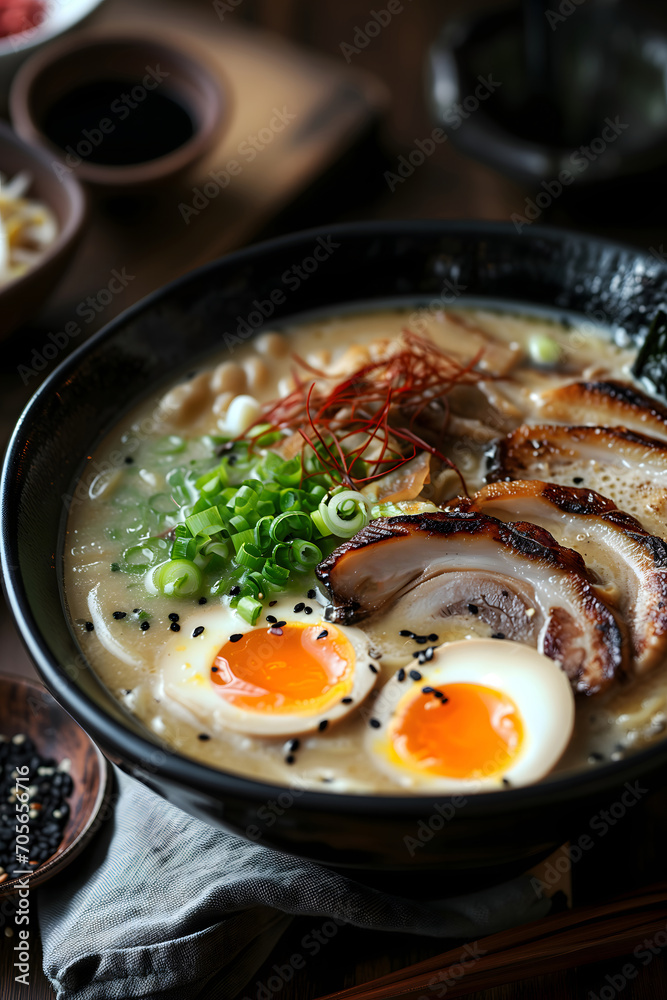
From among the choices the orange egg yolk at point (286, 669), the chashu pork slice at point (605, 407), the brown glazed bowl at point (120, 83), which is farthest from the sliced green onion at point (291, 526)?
the brown glazed bowl at point (120, 83)

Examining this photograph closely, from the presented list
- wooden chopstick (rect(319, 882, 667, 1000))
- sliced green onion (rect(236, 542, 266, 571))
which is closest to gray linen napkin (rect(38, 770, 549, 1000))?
wooden chopstick (rect(319, 882, 667, 1000))

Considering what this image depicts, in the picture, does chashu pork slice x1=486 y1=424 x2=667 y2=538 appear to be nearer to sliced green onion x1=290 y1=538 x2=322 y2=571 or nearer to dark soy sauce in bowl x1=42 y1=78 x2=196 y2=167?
sliced green onion x1=290 y1=538 x2=322 y2=571

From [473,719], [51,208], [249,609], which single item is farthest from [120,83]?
[473,719]

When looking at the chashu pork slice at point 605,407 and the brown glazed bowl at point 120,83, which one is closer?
the chashu pork slice at point 605,407

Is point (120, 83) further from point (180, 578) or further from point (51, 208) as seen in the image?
point (180, 578)

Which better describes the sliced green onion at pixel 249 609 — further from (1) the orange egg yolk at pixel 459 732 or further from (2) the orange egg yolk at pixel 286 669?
(1) the orange egg yolk at pixel 459 732

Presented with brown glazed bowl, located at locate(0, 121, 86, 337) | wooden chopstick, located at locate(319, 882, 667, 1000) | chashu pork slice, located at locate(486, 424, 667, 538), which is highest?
brown glazed bowl, located at locate(0, 121, 86, 337)
